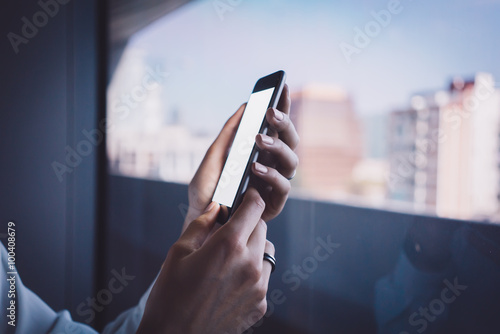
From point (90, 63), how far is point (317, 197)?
1.22 metres

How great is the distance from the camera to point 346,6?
1.00 metres

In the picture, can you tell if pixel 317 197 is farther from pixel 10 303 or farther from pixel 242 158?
pixel 10 303

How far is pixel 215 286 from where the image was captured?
0.39 metres

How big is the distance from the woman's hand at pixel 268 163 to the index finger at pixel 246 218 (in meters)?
0.09

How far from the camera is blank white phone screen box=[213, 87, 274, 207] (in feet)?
1.83
